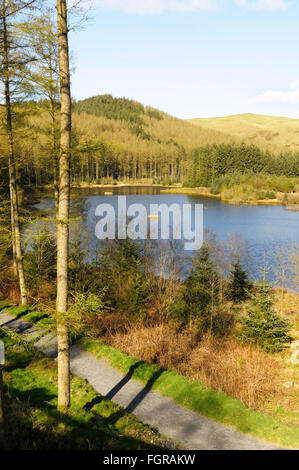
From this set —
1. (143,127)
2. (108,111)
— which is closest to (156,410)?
(143,127)

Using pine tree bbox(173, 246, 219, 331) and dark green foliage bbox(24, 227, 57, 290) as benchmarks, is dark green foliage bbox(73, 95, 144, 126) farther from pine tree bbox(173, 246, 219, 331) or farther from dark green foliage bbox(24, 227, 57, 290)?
pine tree bbox(173, 246, 219, 331)

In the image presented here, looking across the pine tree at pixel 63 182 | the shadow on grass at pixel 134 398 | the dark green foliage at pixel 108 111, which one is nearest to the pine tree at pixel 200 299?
the shadow on grass at pixel 134 398

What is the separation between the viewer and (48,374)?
374 inches

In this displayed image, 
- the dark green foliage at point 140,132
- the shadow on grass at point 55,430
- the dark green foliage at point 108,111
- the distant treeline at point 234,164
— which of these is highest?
the dark green foliage at point 108,111

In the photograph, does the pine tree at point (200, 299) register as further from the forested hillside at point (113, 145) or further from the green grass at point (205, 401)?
the forested hillside at point (113, 145)

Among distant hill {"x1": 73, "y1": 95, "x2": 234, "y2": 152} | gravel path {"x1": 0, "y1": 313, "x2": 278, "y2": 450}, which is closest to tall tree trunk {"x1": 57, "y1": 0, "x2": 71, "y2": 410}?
gravel path {"x1": 0, "y1": 313, "x2": 278, "y2": 450}

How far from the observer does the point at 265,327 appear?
13539 millimetres

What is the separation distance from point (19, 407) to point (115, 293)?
1036cm

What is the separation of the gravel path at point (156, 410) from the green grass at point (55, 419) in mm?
520

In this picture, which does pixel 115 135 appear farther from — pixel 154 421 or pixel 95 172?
pixel 154 421

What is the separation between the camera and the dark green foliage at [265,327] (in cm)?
1319

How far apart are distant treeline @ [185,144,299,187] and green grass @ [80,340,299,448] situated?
84075 millimetres

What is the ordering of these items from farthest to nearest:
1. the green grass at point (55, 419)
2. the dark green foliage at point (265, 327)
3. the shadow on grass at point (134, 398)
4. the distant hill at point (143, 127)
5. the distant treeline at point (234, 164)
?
the distant hill at point (143, 127), the distant treeline at point (234, 164), the dark green foliage at point (265, 327), the shadow on grass at point (134, 398), the green grass at point (55, 419)
